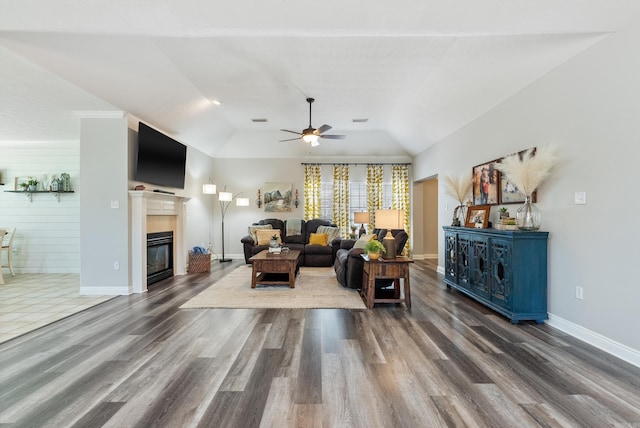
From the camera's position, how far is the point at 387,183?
26.5 ft

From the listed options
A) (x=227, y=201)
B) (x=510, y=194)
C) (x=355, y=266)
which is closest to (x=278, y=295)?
(x=355, y=266)

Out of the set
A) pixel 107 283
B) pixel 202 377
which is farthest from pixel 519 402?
pixel 107 283

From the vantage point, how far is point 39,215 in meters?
5.94

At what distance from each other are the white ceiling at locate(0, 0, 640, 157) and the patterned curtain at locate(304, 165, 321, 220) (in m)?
1.42

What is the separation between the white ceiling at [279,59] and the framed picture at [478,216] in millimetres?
1480

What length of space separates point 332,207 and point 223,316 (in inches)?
198

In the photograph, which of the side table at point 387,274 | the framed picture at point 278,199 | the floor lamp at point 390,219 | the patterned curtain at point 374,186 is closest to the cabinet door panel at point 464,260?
the side table at point 387,274

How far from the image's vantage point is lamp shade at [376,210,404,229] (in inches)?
142

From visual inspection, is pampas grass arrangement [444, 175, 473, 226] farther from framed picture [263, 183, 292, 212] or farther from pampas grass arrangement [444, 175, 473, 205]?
framed picture [263, 183, 292, 212]

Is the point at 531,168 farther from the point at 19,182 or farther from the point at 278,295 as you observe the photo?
the point at 19,182

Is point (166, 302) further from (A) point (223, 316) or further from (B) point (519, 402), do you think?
(B) point (519, 402)

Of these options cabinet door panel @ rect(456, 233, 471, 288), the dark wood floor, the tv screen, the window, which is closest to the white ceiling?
the tv screen

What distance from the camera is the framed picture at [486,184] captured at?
411cm

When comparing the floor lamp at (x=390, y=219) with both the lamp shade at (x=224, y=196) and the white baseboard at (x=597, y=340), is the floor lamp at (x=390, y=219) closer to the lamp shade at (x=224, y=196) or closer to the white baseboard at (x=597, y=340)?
the white baseboard at (x=597, y=340)
